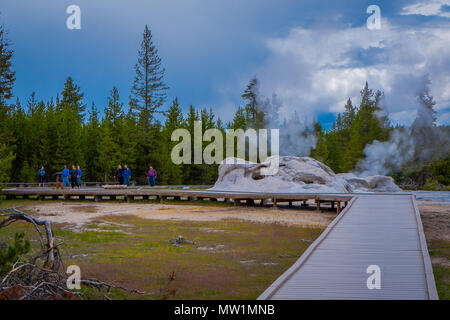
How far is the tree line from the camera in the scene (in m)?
38.3

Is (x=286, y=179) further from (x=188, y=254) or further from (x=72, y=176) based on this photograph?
(x=188, y=254)

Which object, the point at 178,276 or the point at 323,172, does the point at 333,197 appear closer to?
the point at 323,172

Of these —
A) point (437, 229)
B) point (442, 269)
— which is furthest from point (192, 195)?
point (442, 269)

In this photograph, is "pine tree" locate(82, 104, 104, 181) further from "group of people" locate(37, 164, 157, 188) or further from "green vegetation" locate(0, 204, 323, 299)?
"green vegetation" locate(0, 204, 323, 299)

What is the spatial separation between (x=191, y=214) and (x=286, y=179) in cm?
844

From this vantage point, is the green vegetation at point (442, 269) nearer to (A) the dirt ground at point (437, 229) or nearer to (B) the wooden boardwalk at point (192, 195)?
(A) the dirt ground at point (437, 229)

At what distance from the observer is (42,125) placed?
3844 centimetres

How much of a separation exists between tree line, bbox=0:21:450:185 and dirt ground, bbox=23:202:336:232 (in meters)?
12.7

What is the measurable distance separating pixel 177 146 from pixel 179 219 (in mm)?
25579

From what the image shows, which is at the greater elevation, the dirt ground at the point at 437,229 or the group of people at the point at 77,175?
the group of people at the point at 77,175

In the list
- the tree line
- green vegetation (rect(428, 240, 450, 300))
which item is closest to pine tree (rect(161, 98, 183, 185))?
the tree line

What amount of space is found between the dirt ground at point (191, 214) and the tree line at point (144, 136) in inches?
501

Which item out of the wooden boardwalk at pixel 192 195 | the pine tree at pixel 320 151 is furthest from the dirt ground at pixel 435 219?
the pine tree at pixel 320 151

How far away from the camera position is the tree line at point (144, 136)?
3828cm
